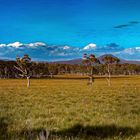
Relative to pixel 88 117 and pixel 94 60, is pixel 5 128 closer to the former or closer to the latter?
pixel 88 117

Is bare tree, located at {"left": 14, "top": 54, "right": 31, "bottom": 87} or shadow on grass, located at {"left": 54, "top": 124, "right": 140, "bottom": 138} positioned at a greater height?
bare tree, located at {"left": 14, "top": 54, "right": 31, "bottom": 87}

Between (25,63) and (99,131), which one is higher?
(25,63)

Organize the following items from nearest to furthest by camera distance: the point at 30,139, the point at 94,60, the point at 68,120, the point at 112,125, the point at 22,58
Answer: the point at 30,139 < the point at 112,125 < the point at 68,120 < the point at 22,58 < the point at 94,60

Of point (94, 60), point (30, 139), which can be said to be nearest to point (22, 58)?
point (94, 60)

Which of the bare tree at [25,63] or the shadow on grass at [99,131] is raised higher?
the bare tree at [25,63]

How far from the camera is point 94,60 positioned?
128375mm

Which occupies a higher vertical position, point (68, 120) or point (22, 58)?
point (22, 58)

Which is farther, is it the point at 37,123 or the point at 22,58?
the point at 22,58

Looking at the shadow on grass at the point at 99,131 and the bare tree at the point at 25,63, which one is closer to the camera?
the shadow on grass at the point at 99,131

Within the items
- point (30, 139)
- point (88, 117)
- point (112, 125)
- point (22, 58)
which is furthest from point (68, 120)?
point (22, 58)

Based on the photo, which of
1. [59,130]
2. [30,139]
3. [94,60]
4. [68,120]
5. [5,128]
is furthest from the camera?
[94,60]

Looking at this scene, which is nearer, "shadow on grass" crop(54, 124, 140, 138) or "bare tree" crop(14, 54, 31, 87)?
"shadow on grass" crop(54, 124, 140, 138)

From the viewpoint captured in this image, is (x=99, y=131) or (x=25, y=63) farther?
(x=25, y=63)

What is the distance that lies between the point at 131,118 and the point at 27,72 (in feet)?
313
